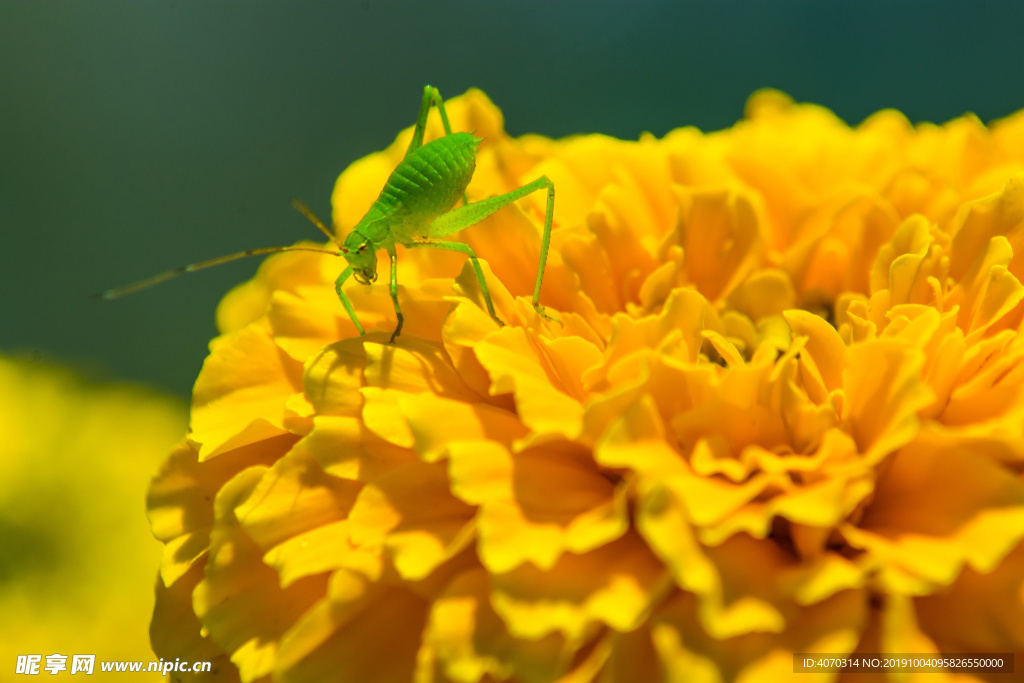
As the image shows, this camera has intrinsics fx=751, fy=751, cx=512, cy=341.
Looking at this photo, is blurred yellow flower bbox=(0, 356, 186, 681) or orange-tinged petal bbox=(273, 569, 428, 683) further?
blurred yellow flower bbox=(0, 356, 186, 681)

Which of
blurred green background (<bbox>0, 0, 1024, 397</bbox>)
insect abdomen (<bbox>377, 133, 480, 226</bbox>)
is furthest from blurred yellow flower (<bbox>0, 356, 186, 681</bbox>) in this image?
insect abdomen (<bbox>377, 133, 480, 226</bbox>)

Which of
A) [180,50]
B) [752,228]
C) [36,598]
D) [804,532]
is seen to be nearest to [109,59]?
[180,50]

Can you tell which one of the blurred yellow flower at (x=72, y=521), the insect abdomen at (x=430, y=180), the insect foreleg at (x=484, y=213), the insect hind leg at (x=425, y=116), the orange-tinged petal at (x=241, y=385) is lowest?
the blurred yellow flower at (x=72, y=521)

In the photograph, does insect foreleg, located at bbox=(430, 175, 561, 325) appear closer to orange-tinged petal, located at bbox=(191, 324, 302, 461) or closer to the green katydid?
the green katydid

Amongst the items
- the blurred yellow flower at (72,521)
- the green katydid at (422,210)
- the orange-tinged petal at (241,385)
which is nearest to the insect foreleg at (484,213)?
the green katydid at (422,210)

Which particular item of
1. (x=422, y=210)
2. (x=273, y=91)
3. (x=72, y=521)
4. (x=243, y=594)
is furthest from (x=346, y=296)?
(x=273, y=91)

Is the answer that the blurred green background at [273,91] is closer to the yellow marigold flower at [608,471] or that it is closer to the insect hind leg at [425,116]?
the insect hind leg at [425,116]

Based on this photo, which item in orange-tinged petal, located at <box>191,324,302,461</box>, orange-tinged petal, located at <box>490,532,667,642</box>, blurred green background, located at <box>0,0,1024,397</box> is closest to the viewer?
orange-tinged petal, located at <box>490,532,667,642</box>
